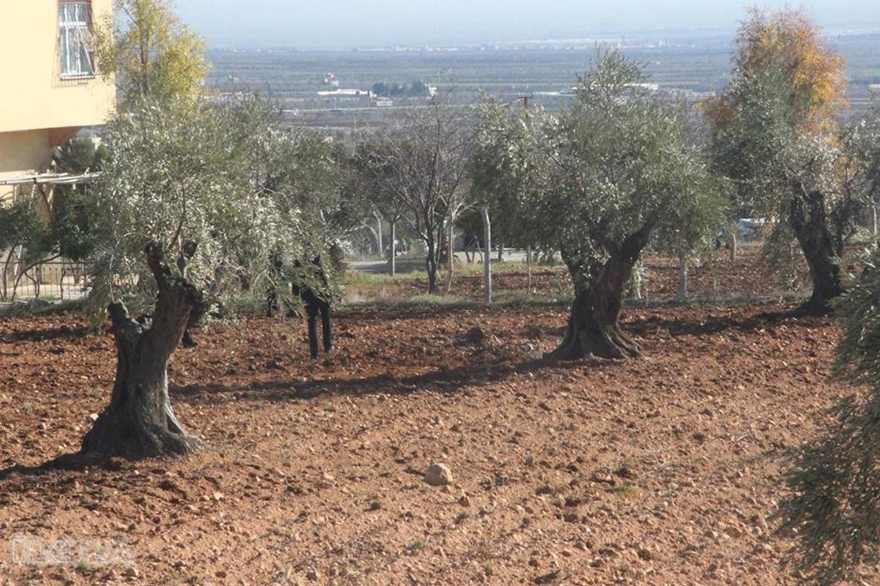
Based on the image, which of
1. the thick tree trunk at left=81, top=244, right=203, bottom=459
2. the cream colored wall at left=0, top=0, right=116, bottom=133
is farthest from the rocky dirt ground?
the cream colored wall at left=0, top=0, right=116, bottom=133

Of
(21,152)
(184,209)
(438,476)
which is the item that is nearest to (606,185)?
(438,476)

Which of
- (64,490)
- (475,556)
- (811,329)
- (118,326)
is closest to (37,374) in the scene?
(118,326)

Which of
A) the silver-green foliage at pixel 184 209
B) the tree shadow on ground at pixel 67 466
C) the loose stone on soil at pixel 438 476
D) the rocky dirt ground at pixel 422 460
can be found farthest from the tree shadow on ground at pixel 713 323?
the tree shadow on ground at pixel 67 466

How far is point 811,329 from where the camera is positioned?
1672 cm

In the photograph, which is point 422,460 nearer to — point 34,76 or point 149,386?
point 149,386

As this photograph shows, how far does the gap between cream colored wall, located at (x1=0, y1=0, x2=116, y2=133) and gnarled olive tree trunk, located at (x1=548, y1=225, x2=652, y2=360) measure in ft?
43.7

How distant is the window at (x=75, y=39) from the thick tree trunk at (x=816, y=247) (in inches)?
630

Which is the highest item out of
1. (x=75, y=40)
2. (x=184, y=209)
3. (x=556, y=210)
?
(x=75, y=40)

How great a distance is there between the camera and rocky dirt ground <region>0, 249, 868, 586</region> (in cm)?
777

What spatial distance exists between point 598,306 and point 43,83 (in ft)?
51.6

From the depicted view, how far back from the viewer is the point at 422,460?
1013 cm

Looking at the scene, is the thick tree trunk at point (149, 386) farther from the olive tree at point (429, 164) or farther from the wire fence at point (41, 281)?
the olive tree at point (429, 164)

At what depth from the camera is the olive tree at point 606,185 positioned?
13.8m

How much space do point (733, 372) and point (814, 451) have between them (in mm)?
7902
